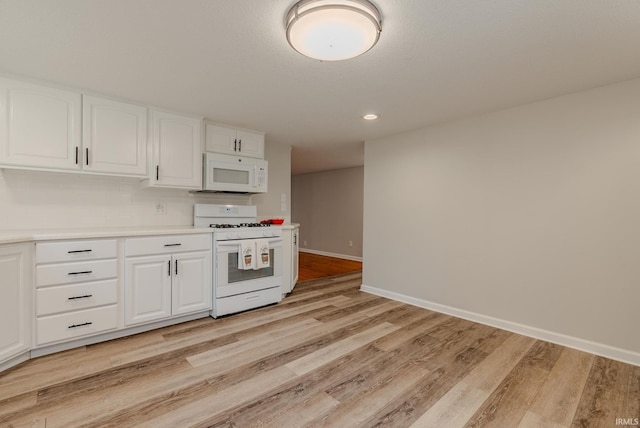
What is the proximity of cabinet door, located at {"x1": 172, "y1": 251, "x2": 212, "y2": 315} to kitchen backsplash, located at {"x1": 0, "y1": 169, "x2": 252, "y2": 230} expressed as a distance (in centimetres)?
69

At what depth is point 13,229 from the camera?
246 cm

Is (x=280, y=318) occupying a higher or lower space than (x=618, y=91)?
lower

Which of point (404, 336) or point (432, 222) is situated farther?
point (432, 222)

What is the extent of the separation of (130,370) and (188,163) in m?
1.94

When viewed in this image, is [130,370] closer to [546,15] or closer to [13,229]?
[13,229]

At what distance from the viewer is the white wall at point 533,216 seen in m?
2.30

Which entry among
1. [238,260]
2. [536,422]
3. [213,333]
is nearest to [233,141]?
[238,260]

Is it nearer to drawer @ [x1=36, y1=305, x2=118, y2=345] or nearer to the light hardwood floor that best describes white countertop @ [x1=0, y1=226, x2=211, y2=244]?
drawer @ [x1=36, y1=305, x2=118, y2=345]

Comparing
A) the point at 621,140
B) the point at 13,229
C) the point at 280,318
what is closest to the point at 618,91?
the point at 621,140

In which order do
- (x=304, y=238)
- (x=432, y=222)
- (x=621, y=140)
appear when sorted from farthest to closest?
(x=304, y=238), (x=432, y=222), (x=621, y=140)

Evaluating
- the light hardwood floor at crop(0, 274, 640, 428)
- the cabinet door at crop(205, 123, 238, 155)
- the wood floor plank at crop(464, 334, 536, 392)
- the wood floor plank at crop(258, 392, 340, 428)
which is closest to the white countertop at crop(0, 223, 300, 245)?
the light hardwood floor at crop(0, 274, 640, 428)

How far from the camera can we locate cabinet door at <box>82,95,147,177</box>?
254 centimetres

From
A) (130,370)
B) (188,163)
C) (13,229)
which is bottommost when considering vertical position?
(130,370)

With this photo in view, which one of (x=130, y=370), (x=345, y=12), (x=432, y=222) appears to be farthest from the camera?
(x=432, y=222)
